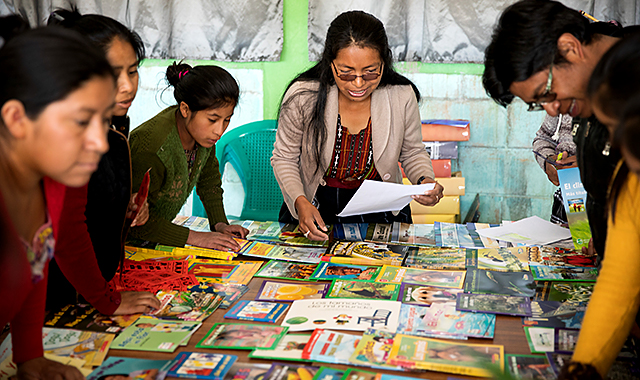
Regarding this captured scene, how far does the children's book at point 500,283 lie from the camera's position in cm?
129

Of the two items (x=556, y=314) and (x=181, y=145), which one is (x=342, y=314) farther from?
(x=181, y=145)

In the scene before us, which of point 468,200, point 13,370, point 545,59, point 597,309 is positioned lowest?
point 468,200

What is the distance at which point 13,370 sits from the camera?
Result: 3.23ft

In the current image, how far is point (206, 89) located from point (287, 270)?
26.1 inches

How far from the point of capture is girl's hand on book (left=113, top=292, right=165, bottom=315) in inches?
45.9

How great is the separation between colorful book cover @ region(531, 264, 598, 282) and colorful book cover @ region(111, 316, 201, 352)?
0.91 metres

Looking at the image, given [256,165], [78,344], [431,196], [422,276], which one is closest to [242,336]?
[78,344]

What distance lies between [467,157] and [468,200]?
281mm

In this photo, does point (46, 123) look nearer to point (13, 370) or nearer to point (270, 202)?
point (13, 370)

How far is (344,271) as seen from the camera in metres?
1.43

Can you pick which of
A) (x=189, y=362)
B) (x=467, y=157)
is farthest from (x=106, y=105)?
(x=467, y=157)

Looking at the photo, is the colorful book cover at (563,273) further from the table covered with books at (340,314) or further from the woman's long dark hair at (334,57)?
the woman's long dark hair at (334,57)

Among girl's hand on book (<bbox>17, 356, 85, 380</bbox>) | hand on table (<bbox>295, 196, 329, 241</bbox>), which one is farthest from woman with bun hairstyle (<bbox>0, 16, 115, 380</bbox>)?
hand on table (<bbox>295, 196, 329, 241</bbox>)

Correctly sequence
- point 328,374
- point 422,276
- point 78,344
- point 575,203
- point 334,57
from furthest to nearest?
point 334,57 → point 575,203 → point 422,276 → point 78,344 → point 328,374
